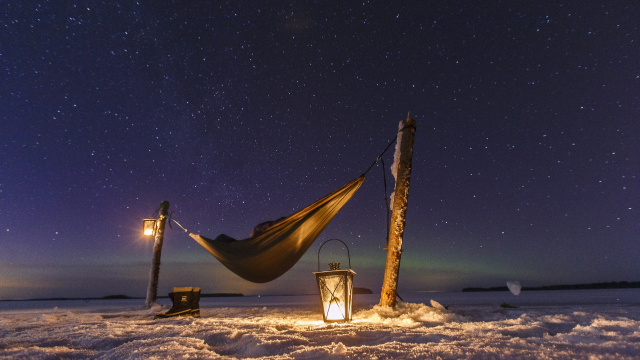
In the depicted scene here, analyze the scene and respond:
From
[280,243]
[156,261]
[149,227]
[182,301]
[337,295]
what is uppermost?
[149,227]

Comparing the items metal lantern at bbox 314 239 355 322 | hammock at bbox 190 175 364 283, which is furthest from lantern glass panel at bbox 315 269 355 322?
hammock at bbox 190 175 364 283

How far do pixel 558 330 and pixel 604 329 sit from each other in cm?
33

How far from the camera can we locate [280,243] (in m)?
4.22

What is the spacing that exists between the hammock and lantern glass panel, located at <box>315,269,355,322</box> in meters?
0.67

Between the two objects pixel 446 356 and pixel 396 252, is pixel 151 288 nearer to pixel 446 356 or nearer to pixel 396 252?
pixel 396 252

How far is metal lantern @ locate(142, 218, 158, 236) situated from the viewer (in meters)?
6.41

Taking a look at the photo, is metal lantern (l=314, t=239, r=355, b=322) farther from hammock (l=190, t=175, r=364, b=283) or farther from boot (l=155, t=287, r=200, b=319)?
boot (l=155, t=287, r=200, b=319)

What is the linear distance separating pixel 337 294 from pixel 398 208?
1370 mm

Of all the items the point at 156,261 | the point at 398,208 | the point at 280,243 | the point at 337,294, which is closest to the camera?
the point at 337,294

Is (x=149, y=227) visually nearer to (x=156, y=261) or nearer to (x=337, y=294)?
(x=156, y=261)

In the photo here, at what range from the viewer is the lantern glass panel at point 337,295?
12.2 feet

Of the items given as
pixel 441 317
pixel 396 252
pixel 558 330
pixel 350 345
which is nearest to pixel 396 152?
pixel 396 252

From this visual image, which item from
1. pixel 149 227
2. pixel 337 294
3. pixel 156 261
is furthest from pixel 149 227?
pixel 337 294

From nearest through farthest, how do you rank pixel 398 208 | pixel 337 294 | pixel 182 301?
pixel 337 294, pixel 398 208, pixel 182 301
